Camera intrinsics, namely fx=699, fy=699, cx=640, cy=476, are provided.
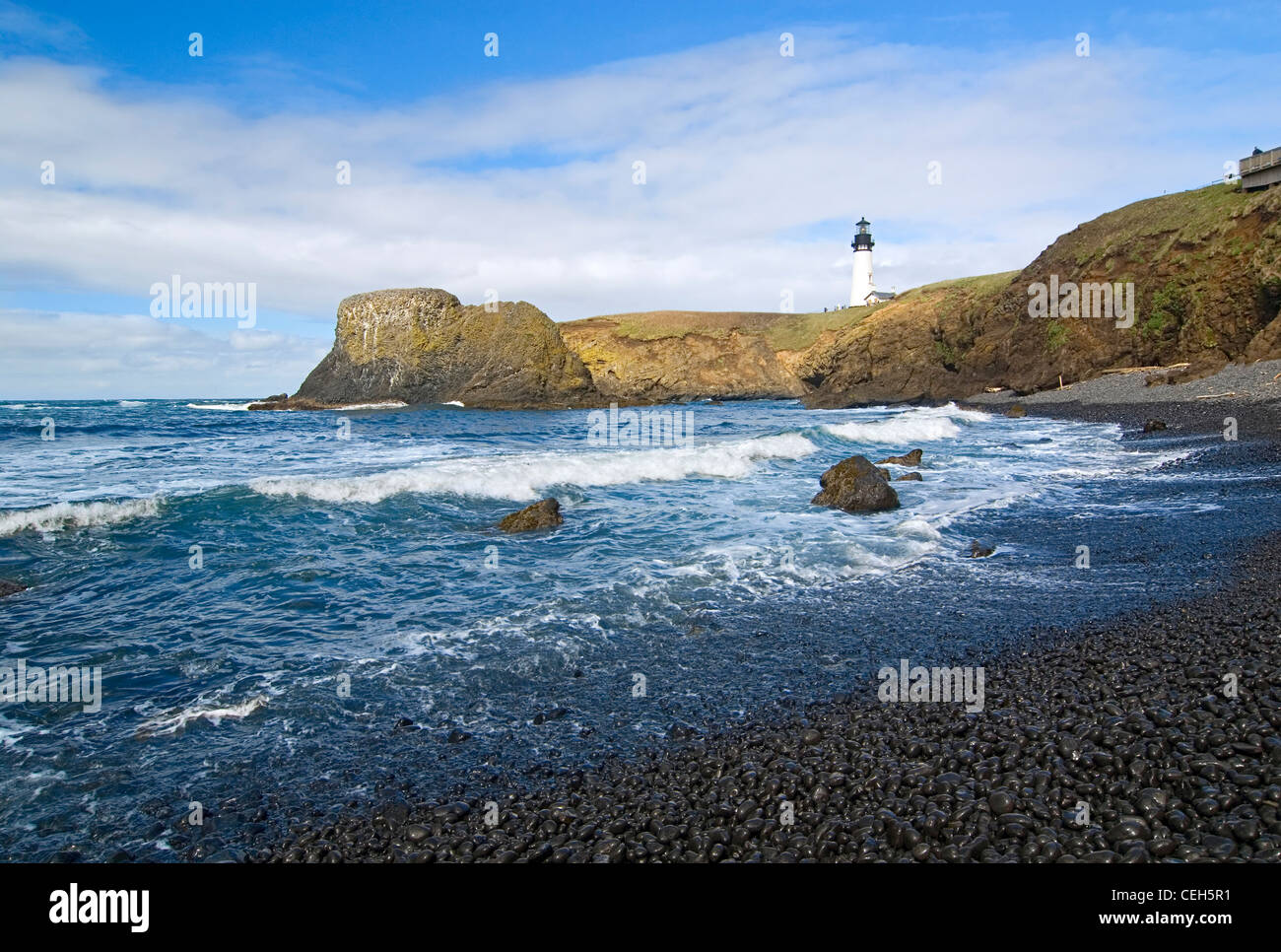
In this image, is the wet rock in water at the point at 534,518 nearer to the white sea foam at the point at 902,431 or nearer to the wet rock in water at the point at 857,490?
the wet rock in water at the point at 857,490

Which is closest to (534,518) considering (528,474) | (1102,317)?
(528,474)

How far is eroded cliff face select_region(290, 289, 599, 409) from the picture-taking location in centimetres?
6625

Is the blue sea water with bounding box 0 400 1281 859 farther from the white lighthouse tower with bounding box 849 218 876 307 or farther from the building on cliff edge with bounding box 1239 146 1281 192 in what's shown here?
the white lighthouse tower with bounding box 849 218 876 307

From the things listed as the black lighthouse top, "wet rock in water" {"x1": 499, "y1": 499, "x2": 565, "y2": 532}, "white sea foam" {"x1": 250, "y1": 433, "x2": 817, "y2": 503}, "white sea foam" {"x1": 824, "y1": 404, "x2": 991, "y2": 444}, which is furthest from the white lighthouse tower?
"wet rock in water" {"x1": 499, "y1": 499, "x2": 565, "y2": 532}

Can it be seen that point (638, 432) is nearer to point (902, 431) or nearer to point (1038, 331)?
point (902, 431)

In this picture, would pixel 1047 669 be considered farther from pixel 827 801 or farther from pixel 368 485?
pixel 368 485

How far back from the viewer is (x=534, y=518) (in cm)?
1495

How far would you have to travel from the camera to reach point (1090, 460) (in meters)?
22.8

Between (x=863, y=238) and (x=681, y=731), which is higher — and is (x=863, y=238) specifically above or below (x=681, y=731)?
above

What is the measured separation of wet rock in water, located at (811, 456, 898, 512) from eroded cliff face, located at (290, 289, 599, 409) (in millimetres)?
51971

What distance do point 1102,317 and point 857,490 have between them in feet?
149
